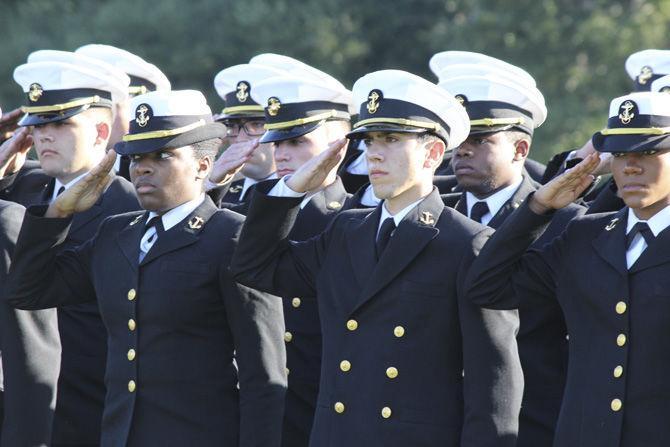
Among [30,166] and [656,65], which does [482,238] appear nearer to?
[656,65]

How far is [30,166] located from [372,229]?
3445 millimetres

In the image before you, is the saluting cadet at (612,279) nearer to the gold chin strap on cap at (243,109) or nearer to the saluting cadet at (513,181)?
the saluting cadet at (513,181)

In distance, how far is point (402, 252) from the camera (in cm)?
628

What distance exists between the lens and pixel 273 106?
789 centimetres

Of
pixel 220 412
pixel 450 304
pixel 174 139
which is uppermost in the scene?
pixel 174 139

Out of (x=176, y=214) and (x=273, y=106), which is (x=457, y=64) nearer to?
(x=273, y=106)

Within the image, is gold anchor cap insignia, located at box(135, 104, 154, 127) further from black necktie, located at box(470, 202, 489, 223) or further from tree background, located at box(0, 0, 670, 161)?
tree background, located at box(0, 0, 670, 161)

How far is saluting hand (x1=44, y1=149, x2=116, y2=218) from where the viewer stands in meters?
7.02

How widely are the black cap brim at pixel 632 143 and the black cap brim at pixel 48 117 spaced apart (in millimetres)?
2937

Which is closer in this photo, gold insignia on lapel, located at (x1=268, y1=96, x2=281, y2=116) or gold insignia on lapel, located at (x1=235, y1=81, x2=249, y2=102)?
gold insignia on lapel, located at (x1=268, y1=96, x2=281, y2=116)

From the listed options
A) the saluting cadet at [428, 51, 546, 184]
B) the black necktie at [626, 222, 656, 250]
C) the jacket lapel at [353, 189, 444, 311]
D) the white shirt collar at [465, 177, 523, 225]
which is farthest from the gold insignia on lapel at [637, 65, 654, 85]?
the black necktie at [626, 222, 656, 250]

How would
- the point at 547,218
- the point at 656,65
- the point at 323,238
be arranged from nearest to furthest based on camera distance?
the point at 547,218 → the point at 323,238 → the point at 656,65

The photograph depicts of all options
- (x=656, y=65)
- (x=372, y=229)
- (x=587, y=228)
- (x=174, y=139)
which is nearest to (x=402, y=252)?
(x=372, y=229)

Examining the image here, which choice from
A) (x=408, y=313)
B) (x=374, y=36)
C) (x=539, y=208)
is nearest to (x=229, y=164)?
(x=408, y=313)
